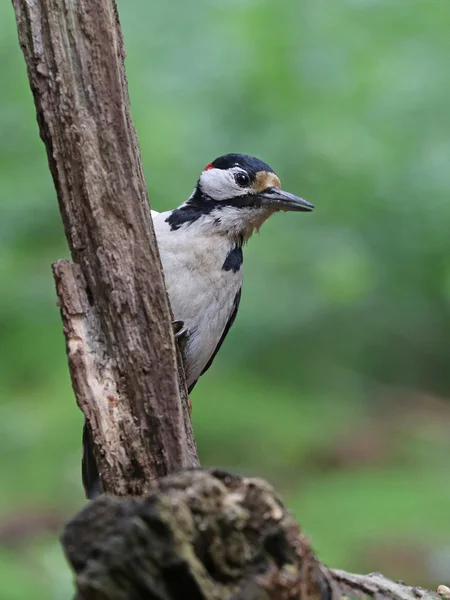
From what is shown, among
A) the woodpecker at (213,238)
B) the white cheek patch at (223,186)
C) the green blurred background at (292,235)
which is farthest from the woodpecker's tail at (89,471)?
the green blurred background at (292,235)

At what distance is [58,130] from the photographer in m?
3.12

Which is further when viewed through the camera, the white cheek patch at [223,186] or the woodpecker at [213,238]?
the white cheek patch at [223,186]

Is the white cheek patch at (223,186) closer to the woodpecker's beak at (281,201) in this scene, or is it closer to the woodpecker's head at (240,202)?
the woodpecker's head at (240,202)

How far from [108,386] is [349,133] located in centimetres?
454

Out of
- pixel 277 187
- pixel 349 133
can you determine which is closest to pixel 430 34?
pixel 349 133

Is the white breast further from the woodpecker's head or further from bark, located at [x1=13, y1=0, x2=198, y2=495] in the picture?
bark, located at [x1=13, y1=0, x2=198, y2=495]

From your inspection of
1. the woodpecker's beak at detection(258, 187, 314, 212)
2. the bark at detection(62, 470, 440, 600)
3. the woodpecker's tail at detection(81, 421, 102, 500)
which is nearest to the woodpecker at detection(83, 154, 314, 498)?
the woodpecker's beak at detection(258, 187, 314, 212)

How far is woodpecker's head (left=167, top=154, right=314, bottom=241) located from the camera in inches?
195

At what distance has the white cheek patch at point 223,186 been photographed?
501 centimetres

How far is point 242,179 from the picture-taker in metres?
5.03

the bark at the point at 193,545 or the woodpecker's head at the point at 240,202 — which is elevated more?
the woodpecker's head at the point at 240,202

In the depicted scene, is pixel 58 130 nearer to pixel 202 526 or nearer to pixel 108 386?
pixel 108 386

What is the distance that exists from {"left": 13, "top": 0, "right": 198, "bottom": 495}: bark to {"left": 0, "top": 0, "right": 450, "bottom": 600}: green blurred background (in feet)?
11.1

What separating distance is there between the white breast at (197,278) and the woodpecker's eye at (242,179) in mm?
319
